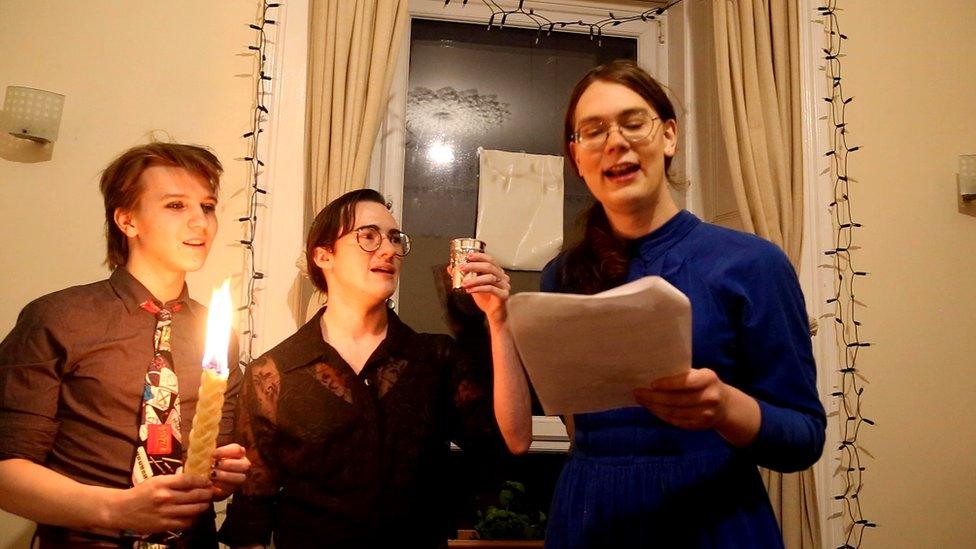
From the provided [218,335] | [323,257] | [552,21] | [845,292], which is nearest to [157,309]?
[323,257]

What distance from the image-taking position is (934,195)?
257cm

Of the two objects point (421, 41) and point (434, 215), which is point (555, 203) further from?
point (421, 41)

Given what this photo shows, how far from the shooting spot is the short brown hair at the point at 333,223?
1797mm

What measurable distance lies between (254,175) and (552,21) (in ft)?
4.38

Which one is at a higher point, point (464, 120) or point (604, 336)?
point (464, 120)

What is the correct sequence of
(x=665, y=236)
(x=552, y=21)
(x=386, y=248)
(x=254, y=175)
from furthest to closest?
1. (x=552, y=21)
2. (x=254, y=175)
3. (x=386, y=248)
4. (x=665, y=236)

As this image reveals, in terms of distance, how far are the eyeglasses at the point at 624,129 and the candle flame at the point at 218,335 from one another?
713mm

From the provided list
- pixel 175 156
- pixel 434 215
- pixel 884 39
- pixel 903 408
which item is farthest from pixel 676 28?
pixel 175 156

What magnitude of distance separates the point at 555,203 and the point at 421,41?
0.82 meters

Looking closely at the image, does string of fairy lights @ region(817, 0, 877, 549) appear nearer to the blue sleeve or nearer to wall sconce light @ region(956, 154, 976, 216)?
wall sconce light @ region(956, 154, 976, 216)

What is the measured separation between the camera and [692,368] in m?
1.04

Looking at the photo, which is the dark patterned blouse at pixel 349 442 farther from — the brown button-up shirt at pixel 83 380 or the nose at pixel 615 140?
the nose at pixel 615 140

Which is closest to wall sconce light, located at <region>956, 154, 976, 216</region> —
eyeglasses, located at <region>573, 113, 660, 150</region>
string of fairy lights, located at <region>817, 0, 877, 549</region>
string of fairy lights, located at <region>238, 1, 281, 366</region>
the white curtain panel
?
string of fairy lights, located at <region>817, 0, 877, 549</region>

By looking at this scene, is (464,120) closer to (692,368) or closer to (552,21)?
(552,21)
